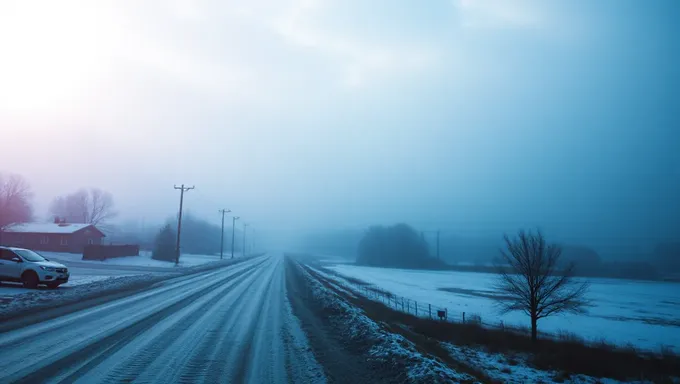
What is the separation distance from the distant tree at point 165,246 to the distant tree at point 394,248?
58415mm

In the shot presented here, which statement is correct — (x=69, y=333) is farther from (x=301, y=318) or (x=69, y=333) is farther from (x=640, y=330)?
(x=640, y=330)

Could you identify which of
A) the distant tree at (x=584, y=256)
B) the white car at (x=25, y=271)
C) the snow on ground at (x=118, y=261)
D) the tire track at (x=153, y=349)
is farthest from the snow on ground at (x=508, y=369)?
the distant tree at (x=584, y=256)

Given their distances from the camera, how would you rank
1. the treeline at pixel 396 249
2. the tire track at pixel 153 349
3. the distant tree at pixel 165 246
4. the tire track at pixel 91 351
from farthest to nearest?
1. the treeline at pixel 396 249
2. the distant tree at pixel 165 246
3. the tire track at pixel 153 349
4. the tire track at pixel 91 351

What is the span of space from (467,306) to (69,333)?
28.3 meters

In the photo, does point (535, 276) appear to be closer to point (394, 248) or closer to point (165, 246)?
point (165, 246)

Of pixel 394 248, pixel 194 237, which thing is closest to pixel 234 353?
pixel 394 248

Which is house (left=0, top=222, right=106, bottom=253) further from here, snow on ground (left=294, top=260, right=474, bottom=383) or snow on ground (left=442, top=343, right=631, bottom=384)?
snow on ground (left=442, top=343, right=631, bottom=384)

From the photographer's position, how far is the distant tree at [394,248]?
4183 inches

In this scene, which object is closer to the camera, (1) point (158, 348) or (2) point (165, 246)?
(1) point (158, 348)

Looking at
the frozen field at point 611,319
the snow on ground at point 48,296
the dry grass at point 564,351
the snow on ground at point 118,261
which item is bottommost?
the frozen field at point 611,319

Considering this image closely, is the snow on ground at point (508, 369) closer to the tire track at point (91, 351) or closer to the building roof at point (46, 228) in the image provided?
the tire track at point (91, 351)

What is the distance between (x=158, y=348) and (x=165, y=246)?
58127 millimetres

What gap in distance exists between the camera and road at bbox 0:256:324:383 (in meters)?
7.46

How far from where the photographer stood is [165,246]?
6284 cm
